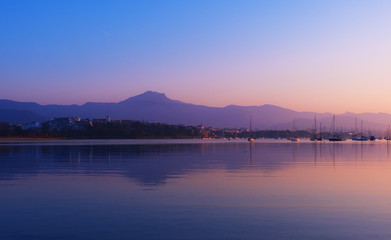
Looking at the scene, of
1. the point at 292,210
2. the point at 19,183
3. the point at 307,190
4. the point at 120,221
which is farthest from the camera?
the point at 19,183

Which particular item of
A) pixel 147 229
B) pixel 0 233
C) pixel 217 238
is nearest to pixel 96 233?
pixel 147 229

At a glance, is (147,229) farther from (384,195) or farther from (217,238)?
(384,195)

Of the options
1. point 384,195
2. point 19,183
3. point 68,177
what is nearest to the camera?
point 384,195

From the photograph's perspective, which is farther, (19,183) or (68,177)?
(68,177)

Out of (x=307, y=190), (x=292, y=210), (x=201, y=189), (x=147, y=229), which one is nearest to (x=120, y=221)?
(x=147, y=229)

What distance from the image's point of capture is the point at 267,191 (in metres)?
17.2

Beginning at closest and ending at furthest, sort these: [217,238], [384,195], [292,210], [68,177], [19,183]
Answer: [217,238] < [292,210] < [384,195] < [19,183] < [68,177]

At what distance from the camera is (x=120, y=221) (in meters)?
11.3

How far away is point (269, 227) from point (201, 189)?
7.19 m

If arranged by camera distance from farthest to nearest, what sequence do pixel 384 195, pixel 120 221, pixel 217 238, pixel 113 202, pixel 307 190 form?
pixel 307 190
pixel 384 195
pixel 113 202
pixel 120 221
pixel 217 238

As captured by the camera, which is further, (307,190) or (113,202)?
(307,190)

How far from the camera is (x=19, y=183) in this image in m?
19.4

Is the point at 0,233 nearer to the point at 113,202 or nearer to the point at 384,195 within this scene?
the point at 113,202

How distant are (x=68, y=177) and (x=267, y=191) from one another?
10903 mm
